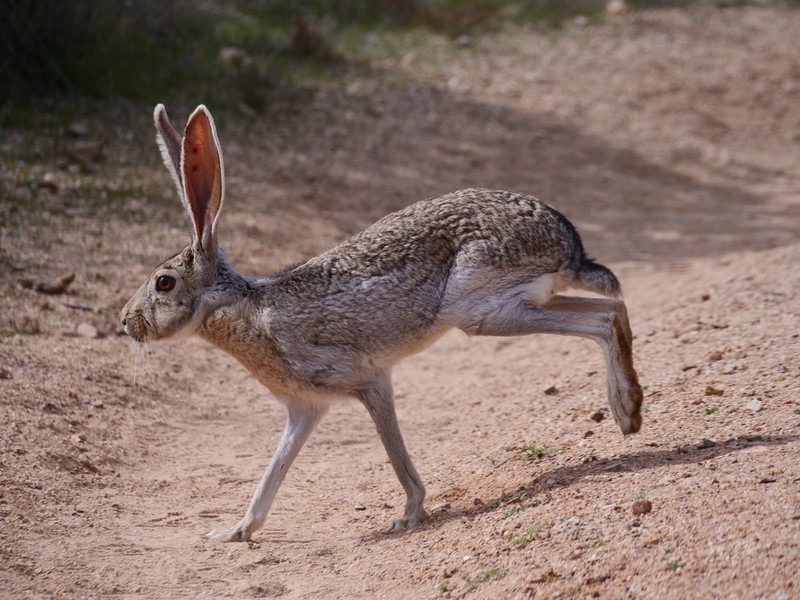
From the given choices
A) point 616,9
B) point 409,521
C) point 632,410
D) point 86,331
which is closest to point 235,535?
point 409,521

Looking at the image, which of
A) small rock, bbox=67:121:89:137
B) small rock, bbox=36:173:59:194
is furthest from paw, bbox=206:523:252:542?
small rock, bbox=67:121:89:137

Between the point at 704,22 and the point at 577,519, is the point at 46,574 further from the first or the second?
the point at 704,22

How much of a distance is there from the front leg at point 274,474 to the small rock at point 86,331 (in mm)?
2513

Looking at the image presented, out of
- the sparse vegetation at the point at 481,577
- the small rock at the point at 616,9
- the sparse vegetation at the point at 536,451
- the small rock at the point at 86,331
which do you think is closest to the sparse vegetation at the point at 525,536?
the sparse vegetation at the point at 481,577

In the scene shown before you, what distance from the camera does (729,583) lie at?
3.71 m

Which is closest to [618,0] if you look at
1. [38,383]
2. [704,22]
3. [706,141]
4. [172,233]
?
[704,22]

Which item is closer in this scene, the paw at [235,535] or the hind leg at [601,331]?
the hind leg at [601,331]

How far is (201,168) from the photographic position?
543 centimetres

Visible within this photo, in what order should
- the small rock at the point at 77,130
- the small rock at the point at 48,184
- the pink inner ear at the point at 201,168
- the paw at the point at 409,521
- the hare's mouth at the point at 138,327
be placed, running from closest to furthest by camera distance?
1. the paw at the point at 409,521
2. the pink inner ear at the point at 201,168
3. the hare's mouth at the point at 138,327
4. the small rock at the point at 48,184
5. the small rock at the point at 77,130

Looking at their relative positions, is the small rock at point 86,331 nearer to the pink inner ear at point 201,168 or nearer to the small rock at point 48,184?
the pink inner ear at point 201,168

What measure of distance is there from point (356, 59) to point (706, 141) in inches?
187

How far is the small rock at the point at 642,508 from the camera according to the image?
4.34 m

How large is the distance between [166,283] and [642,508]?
265cm

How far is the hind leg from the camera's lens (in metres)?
5.10
